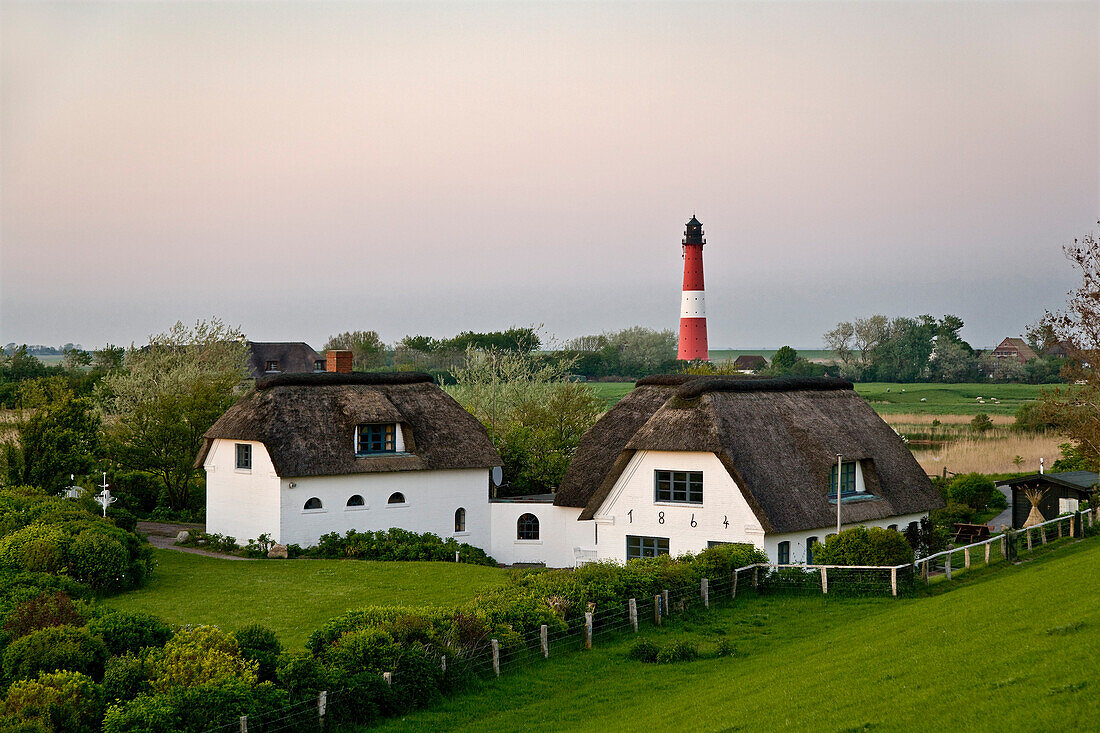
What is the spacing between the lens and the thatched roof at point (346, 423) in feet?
103

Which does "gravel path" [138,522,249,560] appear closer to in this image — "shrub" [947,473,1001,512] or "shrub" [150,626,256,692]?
"shrub" [150,626,256,692]

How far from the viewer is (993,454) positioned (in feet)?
168

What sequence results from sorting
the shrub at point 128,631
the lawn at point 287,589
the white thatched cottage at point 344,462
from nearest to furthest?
1. the shrub at point 128,631
2. the lawn at point 287,589
3. the white thatched cottage at point 344,462

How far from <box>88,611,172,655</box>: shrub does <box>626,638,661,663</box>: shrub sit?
7.75 metres

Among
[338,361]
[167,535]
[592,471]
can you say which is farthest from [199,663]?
[338,361]

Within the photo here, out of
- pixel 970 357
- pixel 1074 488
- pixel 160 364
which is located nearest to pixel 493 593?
pixel 1074 488

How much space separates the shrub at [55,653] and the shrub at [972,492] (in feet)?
110

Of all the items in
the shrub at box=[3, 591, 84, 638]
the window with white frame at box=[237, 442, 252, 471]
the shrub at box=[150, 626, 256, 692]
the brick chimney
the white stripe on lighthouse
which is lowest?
the shrub at box=[150, 626, 256, 692]

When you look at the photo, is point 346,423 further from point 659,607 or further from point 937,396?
point 937,396

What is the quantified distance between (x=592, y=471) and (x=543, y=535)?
2.95 m

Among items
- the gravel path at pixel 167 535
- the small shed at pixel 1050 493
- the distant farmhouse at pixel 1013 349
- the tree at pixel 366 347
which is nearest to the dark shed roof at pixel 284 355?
the tree at pixel 366 347

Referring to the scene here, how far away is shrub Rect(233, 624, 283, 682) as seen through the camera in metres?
14.5

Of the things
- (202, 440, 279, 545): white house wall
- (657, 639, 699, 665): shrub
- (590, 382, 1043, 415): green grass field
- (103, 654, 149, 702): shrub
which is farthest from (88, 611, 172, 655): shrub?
(590, 382, 1043, 415): green grass field

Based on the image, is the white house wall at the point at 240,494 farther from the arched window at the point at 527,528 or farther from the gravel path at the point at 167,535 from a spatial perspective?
the arched window at the point at 527,528
